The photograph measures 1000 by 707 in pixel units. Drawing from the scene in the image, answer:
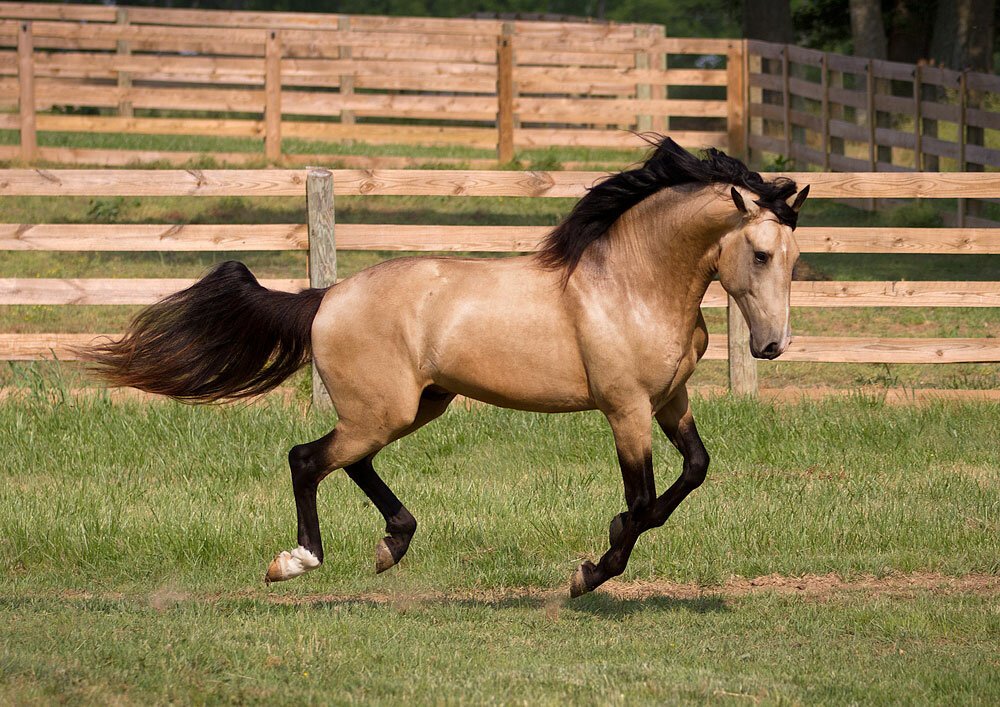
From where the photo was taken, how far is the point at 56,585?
659 centimetres

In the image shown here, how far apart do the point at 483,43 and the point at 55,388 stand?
1560cm

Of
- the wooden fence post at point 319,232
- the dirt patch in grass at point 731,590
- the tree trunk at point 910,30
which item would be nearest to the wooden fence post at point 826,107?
the tree trunk at point 910,30

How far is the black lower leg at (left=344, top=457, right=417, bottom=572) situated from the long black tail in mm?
587

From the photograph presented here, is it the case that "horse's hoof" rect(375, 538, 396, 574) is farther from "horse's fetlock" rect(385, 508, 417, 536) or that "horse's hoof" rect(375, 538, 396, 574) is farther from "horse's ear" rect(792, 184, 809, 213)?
"horse's ear" rect(792, 184, 809, 213)

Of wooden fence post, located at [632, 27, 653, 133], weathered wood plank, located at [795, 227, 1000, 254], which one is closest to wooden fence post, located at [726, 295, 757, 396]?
weathered wood plank, located at [795, 227, 1000, 254]

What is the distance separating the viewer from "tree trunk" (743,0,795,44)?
22.1 m

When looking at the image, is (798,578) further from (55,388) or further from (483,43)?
(483,43)

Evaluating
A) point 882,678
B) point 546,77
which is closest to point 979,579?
point 882,678

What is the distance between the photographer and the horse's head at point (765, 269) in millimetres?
5340

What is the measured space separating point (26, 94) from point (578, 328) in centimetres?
1302

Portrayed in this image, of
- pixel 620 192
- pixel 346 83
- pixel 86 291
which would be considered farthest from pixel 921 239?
pixel 346 83

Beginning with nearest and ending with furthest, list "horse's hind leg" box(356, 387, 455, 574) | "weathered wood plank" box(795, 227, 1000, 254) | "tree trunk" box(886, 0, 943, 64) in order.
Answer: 1. "horse's hind leg" box(356, 387, 455, 574)
2. "weathered wood plank" box(795, 227, 1000, 254)
3. "tree trunk" box(886, 0, 943, 64)

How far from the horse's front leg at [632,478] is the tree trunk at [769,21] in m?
17.7

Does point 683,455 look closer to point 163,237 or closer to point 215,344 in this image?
point 215,344
